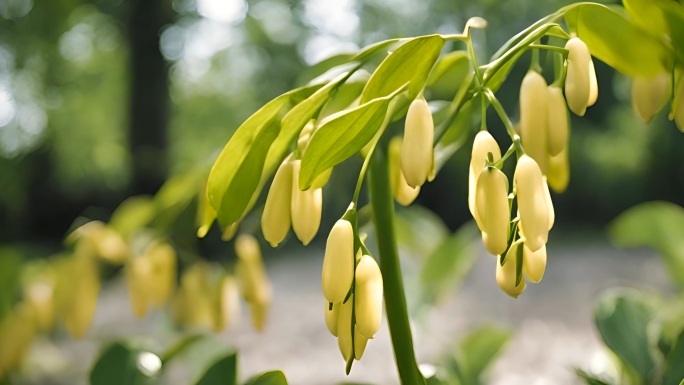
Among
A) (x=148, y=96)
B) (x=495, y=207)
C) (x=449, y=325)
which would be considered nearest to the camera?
(x=495, y=207)

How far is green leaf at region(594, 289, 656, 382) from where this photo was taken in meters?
0.21

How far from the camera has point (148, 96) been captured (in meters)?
1.16

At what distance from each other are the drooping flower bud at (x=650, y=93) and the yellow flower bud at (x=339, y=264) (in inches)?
3.1

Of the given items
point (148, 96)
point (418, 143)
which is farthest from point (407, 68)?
point (148, 96)

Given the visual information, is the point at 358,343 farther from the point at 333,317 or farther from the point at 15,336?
the point at 15,336

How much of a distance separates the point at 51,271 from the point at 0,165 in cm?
74

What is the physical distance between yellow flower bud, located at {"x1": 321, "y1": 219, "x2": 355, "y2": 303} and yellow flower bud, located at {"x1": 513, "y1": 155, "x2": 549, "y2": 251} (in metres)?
0.04

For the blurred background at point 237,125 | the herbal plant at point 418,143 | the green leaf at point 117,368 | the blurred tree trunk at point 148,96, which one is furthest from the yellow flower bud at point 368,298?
the blurred tree trunk at point 148,96

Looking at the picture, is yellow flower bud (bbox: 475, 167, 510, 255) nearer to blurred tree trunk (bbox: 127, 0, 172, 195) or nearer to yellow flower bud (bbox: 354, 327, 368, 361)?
yellow flower bud (bbox: 354, 327, 368, 361)

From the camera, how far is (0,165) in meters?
0.96

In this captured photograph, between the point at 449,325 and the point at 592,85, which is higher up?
the point at 449,325

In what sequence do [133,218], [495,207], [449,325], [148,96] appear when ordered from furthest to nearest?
[148,96] → [449,325] → [133,218] → [495,207]

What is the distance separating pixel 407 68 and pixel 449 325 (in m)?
0.62

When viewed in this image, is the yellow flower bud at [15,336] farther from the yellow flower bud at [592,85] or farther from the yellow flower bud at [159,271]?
the yellow flower bud at [592,85]
